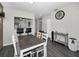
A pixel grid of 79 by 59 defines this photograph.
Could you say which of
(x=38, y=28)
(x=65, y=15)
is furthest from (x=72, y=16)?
(x=38, y=28)

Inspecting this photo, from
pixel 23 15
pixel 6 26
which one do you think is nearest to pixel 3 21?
pixel 6 26

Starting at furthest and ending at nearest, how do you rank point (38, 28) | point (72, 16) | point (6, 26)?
1. point (38, 28)
2. point (6, 26)
3. point (72, 16)

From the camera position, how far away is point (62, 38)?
3.74 metres

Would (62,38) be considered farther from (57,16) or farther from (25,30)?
(25,30)

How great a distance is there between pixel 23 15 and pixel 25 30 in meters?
1.10

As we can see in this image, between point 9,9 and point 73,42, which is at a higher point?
point 9,9

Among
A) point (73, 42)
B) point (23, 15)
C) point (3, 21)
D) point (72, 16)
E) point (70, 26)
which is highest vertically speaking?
point (23, 15)

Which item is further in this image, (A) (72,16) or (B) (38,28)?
(B) (38,28)

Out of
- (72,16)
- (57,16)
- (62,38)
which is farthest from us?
(57,16)

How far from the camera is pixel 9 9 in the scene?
3531 millimetres

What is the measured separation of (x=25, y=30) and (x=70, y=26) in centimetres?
287

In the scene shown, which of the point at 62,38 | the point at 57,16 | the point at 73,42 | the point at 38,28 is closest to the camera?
the point at 73,42

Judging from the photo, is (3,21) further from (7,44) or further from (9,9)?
(7,44)

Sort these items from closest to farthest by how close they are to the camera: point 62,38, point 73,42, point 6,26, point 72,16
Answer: point 73,42
point 72,16
point 6,26
point 62,38
